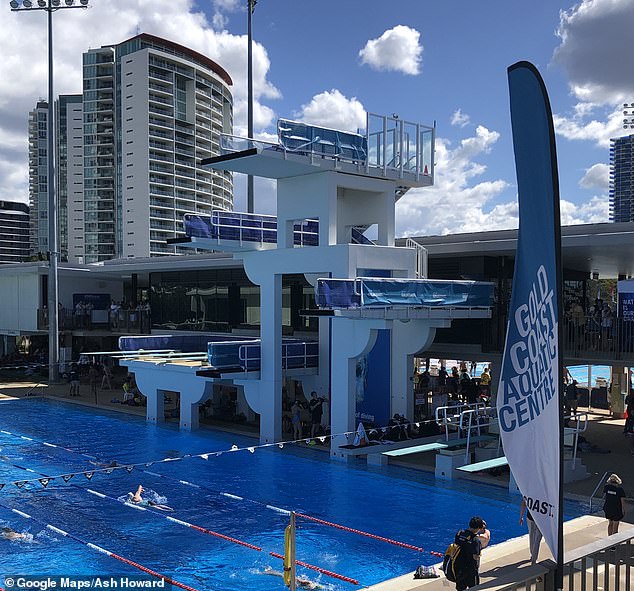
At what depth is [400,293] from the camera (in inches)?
812

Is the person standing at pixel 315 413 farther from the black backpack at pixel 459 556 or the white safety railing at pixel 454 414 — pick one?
the black backpack at pixel 459 556

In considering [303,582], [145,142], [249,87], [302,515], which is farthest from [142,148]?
[303,582]

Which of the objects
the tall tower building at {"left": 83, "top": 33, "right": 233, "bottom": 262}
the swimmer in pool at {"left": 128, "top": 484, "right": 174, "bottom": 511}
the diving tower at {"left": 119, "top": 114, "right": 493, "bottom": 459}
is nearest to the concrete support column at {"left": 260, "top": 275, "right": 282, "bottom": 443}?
the diving tower at {"left": 119, "top": 114, "right": 493, "bottom": 459}

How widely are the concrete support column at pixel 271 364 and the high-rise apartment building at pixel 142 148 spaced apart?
91239 millimetres

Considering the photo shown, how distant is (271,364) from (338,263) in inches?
172

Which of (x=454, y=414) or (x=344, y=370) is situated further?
(x=454, y=414)

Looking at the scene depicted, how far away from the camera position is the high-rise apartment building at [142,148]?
4459 inches

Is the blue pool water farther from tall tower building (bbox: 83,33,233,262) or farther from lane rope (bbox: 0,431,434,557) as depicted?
tall tower building (bbox: 83,33,233,262)

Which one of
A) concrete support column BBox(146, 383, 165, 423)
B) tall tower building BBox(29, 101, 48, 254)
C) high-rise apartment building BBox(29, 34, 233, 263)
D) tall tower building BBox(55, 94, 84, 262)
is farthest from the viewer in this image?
tall tower building BBox(29, 101, 48, 254)

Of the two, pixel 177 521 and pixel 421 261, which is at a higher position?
pixel 421 261

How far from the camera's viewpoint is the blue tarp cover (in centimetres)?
1962

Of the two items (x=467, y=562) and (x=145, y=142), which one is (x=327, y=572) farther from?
(x=145, y=142)

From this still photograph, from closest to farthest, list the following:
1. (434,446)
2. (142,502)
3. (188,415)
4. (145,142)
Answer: (142,502) < (434,446) < (188,415) < (145,142)

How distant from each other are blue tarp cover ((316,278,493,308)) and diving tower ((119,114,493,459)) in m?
0.03
